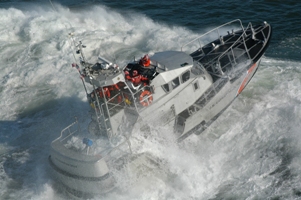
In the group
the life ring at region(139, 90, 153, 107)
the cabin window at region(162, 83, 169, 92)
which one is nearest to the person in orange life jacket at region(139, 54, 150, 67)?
the cabin window at region(162, 83, 169, 92)

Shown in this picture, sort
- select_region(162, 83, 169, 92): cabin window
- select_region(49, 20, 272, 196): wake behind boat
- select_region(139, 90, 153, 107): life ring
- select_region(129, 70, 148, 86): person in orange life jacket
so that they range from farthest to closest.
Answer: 1. select_region(162, 83, 169, 92): cabin window
2. select_region(129, 70, 148, 86): person in orange life jacket
3. select_region(139, 90, 153, 107): life ring
4. select_region(49, 20, 272, 196): wake behind boat

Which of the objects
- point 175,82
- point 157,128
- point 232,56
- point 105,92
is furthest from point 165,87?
point 232,56

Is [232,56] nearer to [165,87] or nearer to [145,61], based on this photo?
[165,87]

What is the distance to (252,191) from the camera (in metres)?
10.3

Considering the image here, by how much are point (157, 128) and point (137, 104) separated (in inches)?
39.1

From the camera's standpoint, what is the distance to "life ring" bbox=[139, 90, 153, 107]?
10.7 meters

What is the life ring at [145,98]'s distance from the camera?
1071cm

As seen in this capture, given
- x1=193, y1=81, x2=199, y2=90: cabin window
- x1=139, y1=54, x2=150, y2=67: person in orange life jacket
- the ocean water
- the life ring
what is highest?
x1=139, y1=54, x2=150, y2=67: person in orange life jacket

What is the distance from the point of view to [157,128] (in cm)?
1120

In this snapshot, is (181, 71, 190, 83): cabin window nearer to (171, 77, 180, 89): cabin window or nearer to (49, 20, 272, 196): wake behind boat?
(49, 20, 272, 196): wake behind boat

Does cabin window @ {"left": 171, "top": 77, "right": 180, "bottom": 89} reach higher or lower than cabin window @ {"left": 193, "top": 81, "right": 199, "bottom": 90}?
higher

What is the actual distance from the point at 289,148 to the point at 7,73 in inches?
482

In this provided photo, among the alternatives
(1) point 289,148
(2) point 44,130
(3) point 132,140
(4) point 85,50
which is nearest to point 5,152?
(2) point 44,130

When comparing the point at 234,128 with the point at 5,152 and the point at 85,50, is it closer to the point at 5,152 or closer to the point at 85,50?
the point at 5,152
